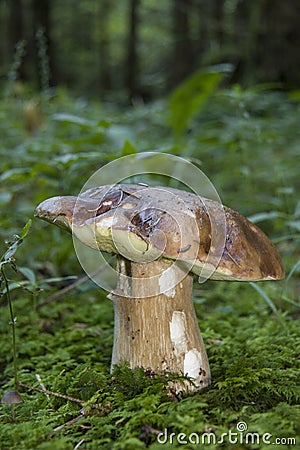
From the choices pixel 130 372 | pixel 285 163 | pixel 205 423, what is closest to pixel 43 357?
pixel 130 372

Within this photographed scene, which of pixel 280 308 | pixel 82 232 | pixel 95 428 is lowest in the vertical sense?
pixel 280 308

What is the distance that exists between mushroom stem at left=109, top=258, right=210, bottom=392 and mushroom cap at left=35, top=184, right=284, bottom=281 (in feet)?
0.40

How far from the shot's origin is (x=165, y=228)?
1.50 meters

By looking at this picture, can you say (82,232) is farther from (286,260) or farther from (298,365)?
(286,260)

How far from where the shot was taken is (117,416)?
1.51 metres

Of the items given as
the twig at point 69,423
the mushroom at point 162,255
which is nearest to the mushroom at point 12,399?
the twig at point 69,423

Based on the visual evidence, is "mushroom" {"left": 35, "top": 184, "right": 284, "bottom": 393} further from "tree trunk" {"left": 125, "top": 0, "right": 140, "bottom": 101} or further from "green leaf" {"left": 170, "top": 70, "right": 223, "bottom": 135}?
"tree trunk" {"left": 125, "top": 0, "right": 140, "bottom": 101}

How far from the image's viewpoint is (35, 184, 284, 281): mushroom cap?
1.50 m

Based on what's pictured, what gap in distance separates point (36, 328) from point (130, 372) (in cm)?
96

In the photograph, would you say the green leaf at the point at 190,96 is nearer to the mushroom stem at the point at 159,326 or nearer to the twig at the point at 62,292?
the twig at the point at 62,292

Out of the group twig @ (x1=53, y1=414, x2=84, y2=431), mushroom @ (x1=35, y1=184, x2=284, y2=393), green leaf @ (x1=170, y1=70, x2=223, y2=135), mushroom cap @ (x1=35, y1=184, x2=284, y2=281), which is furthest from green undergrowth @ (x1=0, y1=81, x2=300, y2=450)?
green leaf @ (x1=170, y1=70, x2=223, y2=135)

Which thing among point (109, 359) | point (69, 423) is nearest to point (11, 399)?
point (69, 423)

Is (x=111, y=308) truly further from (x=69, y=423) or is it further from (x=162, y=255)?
(x=162, y=255)

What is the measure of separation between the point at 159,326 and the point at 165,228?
477mm
